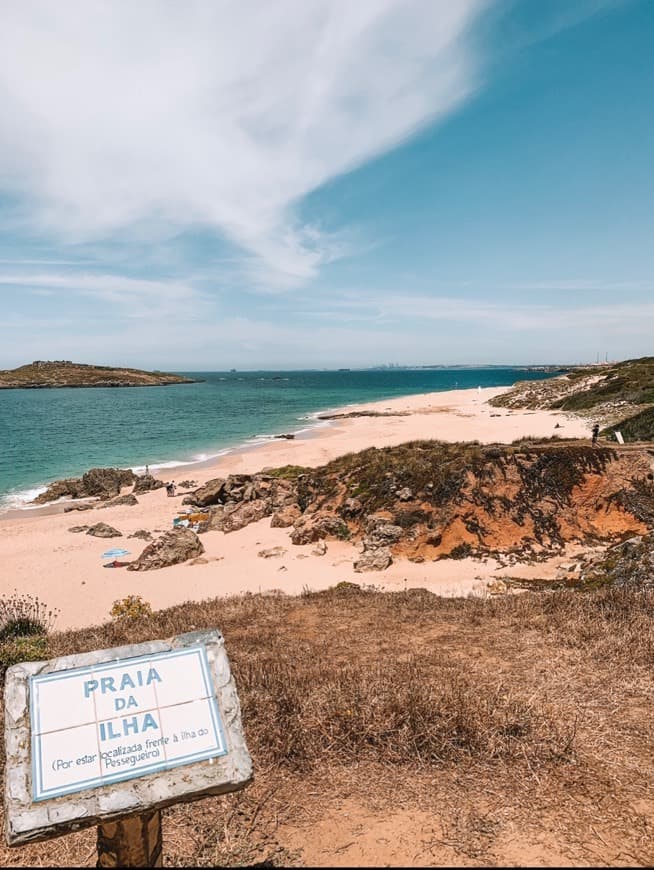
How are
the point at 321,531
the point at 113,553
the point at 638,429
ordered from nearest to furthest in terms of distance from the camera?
1. the point at 321,531
2. the point at 113,553
3. the point at 638,429

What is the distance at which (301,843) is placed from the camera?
4062mm

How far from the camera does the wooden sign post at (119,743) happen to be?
9.20ft

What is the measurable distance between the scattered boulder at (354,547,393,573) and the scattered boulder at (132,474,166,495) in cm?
2101

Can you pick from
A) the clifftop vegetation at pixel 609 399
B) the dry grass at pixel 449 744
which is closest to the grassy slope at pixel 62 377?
the clifftop vegetation at pixel 609 399

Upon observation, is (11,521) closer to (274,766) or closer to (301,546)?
(301,546)

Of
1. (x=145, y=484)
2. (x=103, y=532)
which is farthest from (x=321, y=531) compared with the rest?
(x=145, y=484)

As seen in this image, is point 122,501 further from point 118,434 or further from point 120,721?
point 118,434

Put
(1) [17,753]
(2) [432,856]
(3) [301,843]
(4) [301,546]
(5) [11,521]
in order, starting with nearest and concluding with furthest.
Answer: (1) [17,753] → (2) [432,856] → (3) [301,843] → (4) [301,546] → (5) [11,521]

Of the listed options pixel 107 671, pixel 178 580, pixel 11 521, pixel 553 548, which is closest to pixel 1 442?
pixel 11 521

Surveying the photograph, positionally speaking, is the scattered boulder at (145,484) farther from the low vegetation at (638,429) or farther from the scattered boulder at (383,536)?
the low vegetation at (638,429)

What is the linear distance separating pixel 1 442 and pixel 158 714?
196ft

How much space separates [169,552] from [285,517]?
523 cm

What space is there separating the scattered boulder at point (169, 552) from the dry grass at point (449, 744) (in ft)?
28.4

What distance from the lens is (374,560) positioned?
50.1 feet
